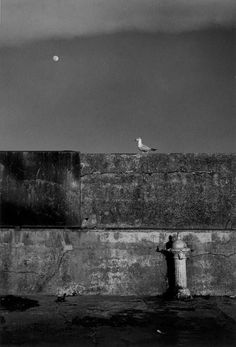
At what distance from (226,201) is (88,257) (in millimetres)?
1987

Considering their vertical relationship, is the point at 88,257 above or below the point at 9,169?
below

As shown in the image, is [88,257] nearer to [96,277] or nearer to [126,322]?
[96,277]

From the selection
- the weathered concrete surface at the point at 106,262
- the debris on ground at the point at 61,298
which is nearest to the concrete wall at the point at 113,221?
the weathered concrete surface at the point at 106,262

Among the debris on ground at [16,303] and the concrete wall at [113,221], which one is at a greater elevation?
the concrete wall at [113,221]

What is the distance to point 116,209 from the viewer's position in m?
5.40

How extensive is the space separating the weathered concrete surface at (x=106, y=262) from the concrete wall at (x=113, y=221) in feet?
0.04

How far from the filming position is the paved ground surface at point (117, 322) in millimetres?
3383

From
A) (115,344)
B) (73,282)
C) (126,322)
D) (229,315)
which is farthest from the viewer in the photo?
(73,282)

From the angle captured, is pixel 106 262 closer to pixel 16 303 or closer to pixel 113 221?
pixel 113 221

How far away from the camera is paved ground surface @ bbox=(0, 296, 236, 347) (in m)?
3.38

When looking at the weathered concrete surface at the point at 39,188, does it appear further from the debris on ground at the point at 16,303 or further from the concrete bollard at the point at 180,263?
the concrete bollard at the point at 180,263

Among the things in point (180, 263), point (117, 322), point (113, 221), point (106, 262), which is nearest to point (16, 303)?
point (106, 262)

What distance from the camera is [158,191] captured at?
5.41 meters

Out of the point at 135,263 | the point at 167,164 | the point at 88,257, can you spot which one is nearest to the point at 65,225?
the point at 88,257
